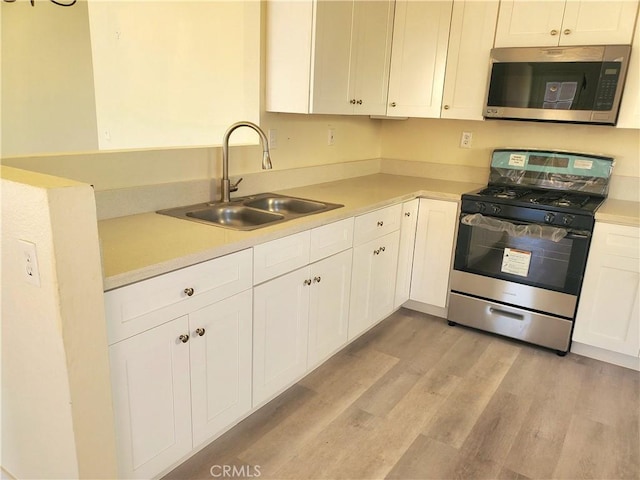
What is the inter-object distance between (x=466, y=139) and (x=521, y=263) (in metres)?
1.10

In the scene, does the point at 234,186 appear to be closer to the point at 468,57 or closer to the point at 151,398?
the point at 151,398

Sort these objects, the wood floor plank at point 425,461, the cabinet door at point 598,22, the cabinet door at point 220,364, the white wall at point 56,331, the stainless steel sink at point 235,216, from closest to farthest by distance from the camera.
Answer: the white wall at point 56,331 → the cabinet door at point 220,364 → the wood floor plank at point 425,461 → the stainless steel sink at point 235,216 → the cabinet door at point 598,22

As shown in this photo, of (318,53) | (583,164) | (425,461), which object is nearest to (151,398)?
(425,461)

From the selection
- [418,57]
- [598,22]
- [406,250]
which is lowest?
[406,250]

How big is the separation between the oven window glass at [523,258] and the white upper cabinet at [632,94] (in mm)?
701

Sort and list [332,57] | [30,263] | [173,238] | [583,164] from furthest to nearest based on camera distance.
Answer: [583,164] → [332,57] → [173,238] → [30,263]

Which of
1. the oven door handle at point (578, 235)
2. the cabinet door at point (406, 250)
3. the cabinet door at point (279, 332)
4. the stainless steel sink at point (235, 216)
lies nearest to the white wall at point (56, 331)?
the cabinet door at point (279, 332)

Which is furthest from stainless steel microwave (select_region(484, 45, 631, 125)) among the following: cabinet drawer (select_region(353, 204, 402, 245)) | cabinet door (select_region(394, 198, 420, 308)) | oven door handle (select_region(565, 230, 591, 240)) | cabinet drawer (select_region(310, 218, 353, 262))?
cabinet drawer (select_region(310, 218, 353, 262))

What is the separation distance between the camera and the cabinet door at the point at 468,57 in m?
2.86

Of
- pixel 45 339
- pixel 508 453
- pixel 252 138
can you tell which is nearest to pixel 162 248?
pixel 45 339

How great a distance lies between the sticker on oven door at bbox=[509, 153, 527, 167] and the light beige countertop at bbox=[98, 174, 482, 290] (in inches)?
37.4

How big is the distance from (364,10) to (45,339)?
2.37 m

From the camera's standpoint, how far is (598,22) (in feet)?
8.33

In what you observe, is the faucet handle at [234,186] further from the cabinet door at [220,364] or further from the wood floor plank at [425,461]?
the wood floor plank at [425,461]
